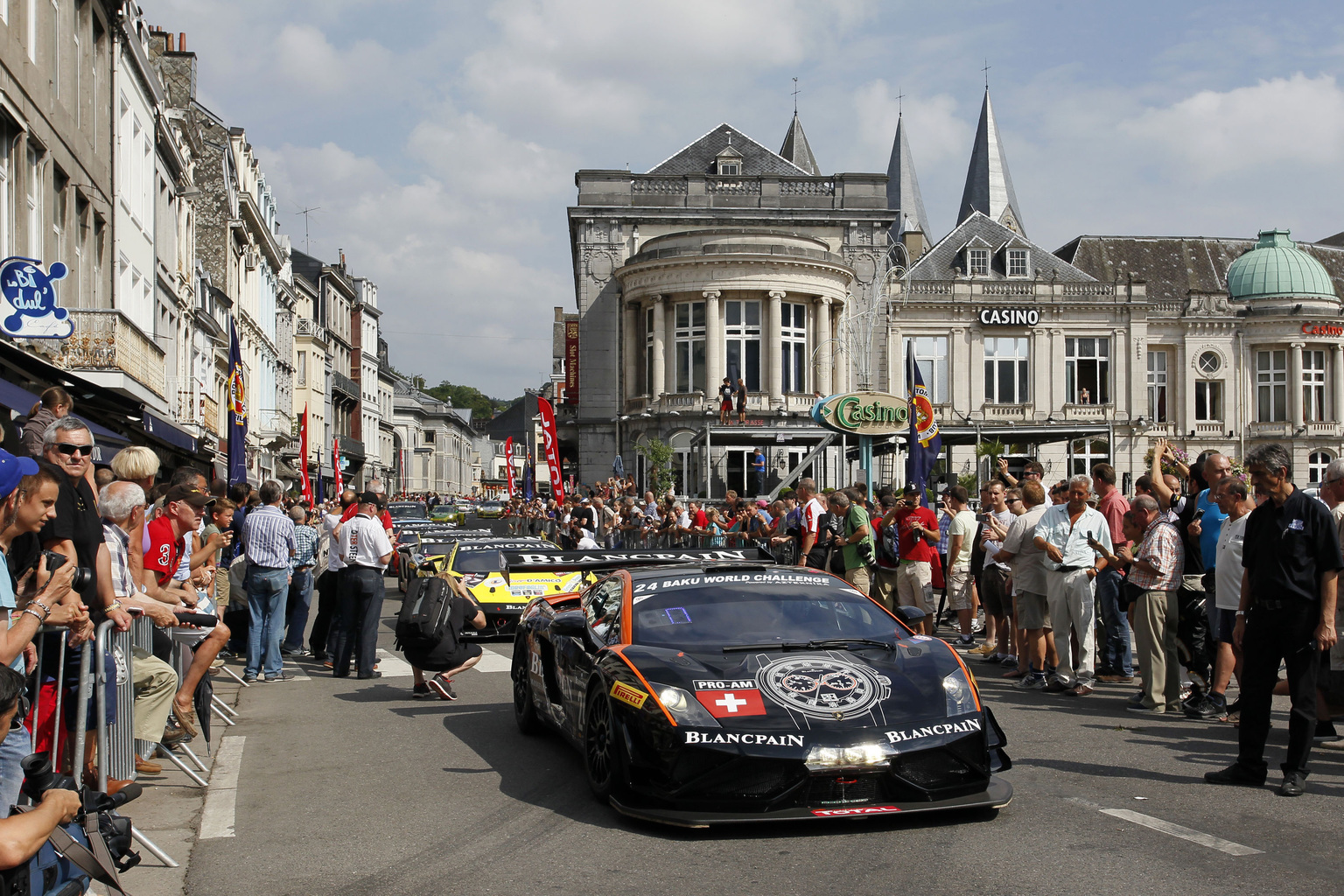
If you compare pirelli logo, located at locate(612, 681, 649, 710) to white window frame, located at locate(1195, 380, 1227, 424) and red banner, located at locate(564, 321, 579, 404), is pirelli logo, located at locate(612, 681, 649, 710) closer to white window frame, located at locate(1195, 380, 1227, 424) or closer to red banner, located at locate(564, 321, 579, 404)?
red banner, located at locate(564, 321, 579, 404)

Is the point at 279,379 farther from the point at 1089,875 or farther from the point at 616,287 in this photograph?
the point at 1089,875

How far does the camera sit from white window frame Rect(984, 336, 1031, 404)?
5419 centimetres

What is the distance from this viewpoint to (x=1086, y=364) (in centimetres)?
5459

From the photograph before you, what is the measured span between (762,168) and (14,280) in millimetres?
44386

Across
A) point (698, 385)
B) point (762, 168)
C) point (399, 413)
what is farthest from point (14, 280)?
point (399, 413)

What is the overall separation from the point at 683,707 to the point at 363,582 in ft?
21.5

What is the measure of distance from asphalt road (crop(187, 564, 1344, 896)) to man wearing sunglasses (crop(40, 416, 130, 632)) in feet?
4.49

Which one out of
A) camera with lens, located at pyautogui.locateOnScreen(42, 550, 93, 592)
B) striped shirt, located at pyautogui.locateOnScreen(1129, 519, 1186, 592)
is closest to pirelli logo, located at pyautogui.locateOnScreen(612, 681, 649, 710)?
camera with lens, located at pyautogui.locateOnScreen(42, 550, 93, 592)

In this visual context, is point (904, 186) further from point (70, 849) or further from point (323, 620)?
point (70, 849)

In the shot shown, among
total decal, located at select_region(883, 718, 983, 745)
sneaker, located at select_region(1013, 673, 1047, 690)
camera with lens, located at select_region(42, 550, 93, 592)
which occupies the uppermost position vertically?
camera with lens, located at select_region(42, 550, 93, 592)

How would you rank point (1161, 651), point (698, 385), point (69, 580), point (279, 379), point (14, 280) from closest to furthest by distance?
point (69, 580), point (1161, 651), point (14, 280), point (698, 385), point (279, 379)

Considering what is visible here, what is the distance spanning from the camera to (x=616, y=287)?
51.0 m

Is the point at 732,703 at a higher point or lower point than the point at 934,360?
lower

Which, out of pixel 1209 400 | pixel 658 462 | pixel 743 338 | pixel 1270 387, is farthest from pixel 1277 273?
pixel 658 462
